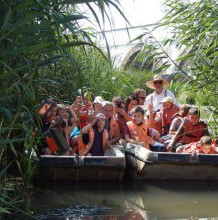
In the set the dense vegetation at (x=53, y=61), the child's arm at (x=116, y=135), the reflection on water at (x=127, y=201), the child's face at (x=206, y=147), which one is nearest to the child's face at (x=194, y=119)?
the dense vegetation at (x=53, y=61)

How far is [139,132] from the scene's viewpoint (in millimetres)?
8539

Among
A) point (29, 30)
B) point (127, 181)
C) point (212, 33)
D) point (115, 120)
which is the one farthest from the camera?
point (115, 120)

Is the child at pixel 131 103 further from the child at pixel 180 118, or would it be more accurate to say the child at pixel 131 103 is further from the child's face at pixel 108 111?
the child's face at pixel 108 111

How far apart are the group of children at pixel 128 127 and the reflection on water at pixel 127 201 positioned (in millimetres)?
584

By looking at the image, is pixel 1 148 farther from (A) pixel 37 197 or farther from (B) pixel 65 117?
(B) pixel 65 117

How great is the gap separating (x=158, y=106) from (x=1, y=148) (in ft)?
21.2

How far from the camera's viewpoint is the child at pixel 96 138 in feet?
26.2

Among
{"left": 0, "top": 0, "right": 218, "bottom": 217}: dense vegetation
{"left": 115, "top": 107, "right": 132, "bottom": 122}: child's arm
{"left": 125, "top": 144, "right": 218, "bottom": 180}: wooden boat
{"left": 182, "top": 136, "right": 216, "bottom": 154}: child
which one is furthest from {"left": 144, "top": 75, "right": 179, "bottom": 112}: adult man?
{"left": 125, "top": 144, "right": 218, "bottom": 180}: wooden boat

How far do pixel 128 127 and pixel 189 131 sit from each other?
2.86ft

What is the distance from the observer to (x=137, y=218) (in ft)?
19.4

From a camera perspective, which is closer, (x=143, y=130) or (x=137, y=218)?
(x=137, y=218)

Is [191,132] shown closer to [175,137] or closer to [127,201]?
[175,137]

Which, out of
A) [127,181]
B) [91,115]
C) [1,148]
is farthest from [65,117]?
[1,148]

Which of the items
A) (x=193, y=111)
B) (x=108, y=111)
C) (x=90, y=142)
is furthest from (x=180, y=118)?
(x=90, y=142)
